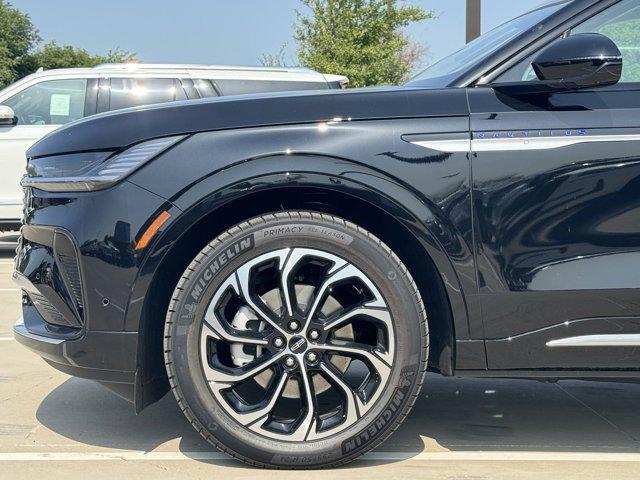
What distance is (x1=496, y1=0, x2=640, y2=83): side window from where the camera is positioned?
3.11 meters

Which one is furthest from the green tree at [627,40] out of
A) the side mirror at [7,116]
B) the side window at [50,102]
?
the side mirror at [7,116]

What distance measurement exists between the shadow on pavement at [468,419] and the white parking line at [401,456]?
0.05 meters

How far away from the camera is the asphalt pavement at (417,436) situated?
122 inches

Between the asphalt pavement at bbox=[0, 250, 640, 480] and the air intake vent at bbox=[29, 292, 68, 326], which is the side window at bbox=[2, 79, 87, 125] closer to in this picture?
the asphalt pavement at bbox=[0, 250, 640, 480]

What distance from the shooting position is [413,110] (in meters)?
3.02

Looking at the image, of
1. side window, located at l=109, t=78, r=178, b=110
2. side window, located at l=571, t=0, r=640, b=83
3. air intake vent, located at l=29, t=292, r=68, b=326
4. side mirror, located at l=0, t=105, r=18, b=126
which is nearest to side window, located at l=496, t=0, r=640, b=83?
side window, located at l=571, t=0, r=640, b=83

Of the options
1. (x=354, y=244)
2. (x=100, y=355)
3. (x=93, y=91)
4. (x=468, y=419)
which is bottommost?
(x=468, y=419)

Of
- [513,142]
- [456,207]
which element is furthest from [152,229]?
[513,142]

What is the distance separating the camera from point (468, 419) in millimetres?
3799

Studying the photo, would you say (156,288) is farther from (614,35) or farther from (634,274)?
(614,35)

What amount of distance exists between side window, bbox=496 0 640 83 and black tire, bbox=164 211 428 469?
31.5 inches

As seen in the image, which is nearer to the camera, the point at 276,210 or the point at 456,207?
the point at 456,207

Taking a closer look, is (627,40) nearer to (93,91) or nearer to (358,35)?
(93,91)

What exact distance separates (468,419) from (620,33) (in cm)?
171
